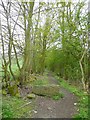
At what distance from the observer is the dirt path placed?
6.29 m

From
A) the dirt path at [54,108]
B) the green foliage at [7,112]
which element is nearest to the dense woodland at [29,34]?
the green foliage at [7,112]

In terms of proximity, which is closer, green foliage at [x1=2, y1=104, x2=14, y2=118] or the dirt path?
green foliage at [x1=2, y1=104, x2=14, y2=118]

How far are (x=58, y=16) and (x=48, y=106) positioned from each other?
25.3 ft

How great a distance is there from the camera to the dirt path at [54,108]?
20.6 ft

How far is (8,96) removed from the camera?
7.91 m

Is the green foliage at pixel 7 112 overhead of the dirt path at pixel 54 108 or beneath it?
overhead

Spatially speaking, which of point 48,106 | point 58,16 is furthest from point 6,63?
point 58,16

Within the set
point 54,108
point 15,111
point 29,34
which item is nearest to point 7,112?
point 15,111

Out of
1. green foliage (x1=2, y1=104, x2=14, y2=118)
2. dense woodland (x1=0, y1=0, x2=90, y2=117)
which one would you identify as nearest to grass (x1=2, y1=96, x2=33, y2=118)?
green foliage (x1=2, y1=104, x2=14, y2=118)

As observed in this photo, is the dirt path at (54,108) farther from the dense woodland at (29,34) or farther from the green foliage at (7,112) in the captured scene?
the green foliage at (7,112)

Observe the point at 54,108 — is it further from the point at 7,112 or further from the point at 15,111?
the point at 7,112

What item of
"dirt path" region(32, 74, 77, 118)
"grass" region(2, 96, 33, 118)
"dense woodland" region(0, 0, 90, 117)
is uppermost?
"dense woodland" region(0, 0, 90, 117)

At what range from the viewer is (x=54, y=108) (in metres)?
7.12

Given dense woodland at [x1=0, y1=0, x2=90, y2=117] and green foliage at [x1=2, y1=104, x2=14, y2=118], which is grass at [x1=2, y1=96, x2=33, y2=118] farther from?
dense woodland at [x1=0, y1=0, x2=90, y2=117]
